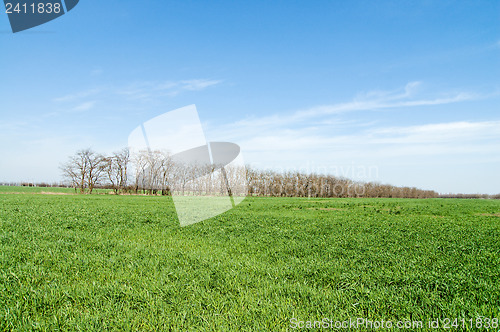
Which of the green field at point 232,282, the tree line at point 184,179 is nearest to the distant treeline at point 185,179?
the tree line at point 184,179

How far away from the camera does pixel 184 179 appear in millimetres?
73062

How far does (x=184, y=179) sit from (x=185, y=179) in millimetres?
240

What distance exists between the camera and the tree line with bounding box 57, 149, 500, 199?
66625 millimetres

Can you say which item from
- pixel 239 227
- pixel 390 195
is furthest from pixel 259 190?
pixel 239 227

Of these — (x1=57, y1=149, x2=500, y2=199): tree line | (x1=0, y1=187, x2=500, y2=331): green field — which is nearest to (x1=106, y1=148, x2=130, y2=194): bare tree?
(x1=57, y1=149, x2=500, y2=199): tree line

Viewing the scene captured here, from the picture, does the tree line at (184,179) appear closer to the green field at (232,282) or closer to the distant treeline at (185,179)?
the distant treeline at (185,179)

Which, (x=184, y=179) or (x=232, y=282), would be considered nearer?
(x=232, y=282)

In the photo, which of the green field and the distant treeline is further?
the distant treeline

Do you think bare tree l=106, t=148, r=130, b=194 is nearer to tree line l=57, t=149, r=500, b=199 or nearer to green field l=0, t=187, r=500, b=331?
tree line l=57, t=149, r=500, b=199

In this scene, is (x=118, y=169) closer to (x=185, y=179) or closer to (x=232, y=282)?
(x=185, y=179)

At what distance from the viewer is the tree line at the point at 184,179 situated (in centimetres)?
6662

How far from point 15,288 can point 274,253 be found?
16.7 ft

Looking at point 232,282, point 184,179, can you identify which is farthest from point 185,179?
point 232,282

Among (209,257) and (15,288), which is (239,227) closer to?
(209,257)
